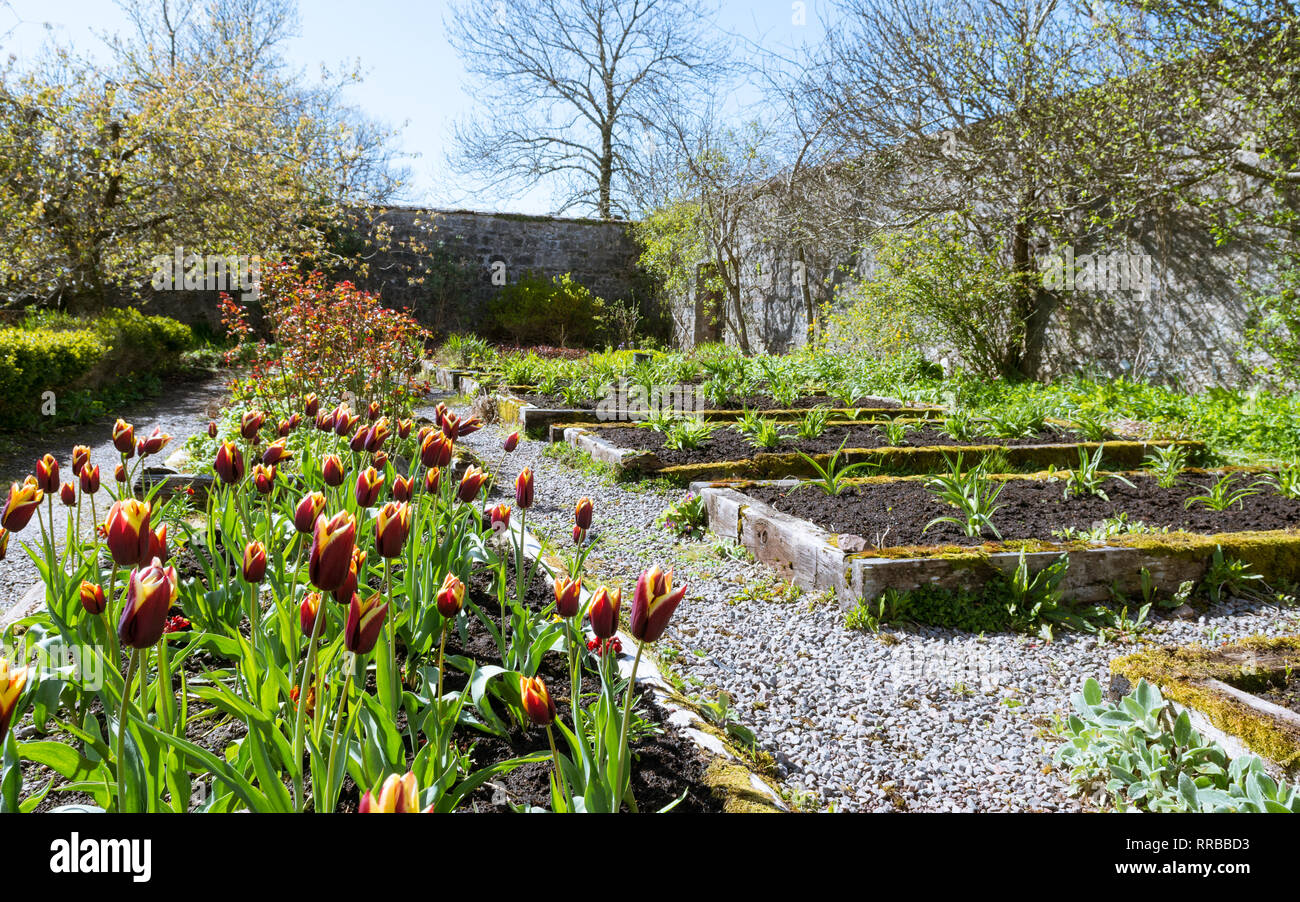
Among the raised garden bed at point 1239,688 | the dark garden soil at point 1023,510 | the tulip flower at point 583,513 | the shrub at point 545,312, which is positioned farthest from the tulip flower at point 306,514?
the shrub at point 545,312

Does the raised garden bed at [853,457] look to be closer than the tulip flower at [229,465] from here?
No

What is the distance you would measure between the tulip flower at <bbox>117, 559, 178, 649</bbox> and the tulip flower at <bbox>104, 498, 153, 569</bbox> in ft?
0.76

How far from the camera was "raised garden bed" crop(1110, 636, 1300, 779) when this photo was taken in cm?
171

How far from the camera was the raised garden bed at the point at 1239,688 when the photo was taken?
1710mm

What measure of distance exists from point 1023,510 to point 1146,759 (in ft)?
6.99

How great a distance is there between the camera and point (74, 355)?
22.8 ft

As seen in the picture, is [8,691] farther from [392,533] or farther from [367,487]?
[367,487]

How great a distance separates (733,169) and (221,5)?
47.8ft

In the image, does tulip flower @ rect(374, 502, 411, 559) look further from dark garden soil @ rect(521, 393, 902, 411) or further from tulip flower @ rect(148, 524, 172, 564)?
dark garden soil @ rect(521, 393, 902, 411)

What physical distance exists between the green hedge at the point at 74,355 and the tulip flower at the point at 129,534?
20.1ft

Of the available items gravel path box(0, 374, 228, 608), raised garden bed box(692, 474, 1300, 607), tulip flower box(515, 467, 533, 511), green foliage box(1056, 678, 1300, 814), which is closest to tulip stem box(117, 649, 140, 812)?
tulip flower box(515, 467, 533, 511)

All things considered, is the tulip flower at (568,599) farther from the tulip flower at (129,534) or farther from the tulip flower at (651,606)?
the tulip flower at (129,534)
